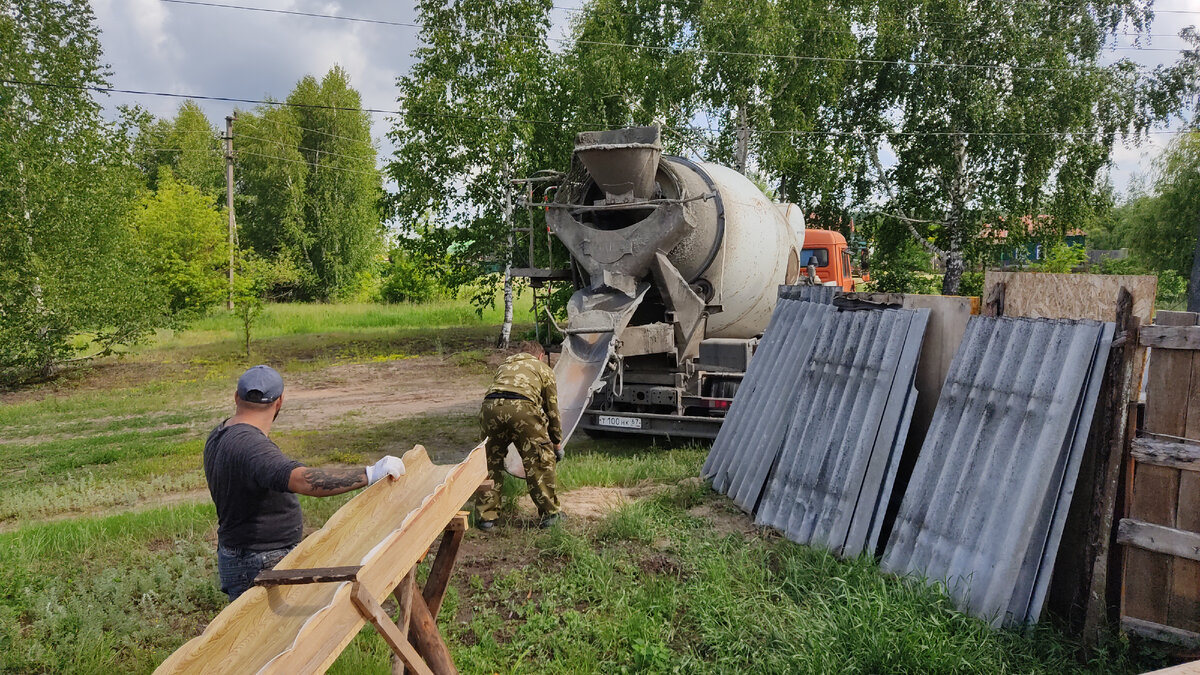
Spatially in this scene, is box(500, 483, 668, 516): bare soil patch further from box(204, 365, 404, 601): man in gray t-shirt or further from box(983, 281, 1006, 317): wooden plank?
box(983, 281, 1006, 317): wooden plank

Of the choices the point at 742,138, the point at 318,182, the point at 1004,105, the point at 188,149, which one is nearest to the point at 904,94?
the point at 1004,105

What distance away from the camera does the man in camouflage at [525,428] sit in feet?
19.4

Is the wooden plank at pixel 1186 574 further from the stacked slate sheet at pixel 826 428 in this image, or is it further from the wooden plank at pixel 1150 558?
the stacked slate sheet at pixel 826 428

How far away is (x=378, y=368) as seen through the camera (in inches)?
671

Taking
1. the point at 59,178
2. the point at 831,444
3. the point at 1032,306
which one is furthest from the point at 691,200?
the point at 59,178

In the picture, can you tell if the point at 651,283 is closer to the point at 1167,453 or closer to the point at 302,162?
the point at 1167,453

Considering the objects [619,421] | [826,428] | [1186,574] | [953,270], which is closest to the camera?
[1186,574]

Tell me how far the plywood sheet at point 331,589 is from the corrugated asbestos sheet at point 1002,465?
2530 millimetres

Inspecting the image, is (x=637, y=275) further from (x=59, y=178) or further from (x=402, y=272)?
(x=402, y=272)

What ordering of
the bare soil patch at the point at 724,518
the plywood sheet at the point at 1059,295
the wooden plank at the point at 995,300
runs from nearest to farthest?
the plywood sheet at the point at 1059,295
the wooden plank at the point at 995,300
the bare soil patch at the point at 724,518

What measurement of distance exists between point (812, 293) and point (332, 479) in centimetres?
521

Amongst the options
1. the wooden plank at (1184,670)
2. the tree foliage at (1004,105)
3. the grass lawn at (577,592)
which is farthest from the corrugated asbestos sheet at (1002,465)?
the tree foliage at (1004,105)

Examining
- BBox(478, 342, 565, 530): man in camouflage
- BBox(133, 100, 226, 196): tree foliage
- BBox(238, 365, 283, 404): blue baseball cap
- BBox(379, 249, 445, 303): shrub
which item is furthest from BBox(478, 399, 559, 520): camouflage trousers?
BBox(133, 100, 226, 196): tree foliage

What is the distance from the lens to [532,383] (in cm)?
600
